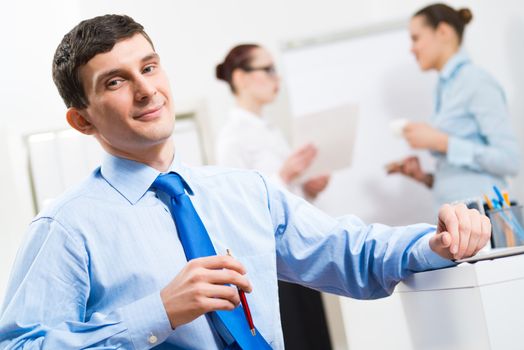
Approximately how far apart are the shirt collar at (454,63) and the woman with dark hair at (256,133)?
2.10 ft

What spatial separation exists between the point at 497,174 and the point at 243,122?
3.57 ft

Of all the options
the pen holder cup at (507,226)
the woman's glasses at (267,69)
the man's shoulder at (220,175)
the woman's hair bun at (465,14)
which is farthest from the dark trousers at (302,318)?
the man's shoulder at (220,175)

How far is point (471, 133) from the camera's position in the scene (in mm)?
3182

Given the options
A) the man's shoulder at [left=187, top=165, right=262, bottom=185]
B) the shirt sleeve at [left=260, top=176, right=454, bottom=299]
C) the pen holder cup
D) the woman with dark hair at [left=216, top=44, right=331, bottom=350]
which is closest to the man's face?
the man's shoulder at [left=187, top=165, right=262, bottom=185]

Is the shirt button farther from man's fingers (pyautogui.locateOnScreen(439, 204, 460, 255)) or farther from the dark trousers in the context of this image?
the dark trousers

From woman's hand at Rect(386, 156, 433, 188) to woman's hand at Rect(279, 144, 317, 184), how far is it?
1.21ft

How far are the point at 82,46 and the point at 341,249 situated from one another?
0.53 m

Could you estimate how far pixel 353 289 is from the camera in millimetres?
→ 1302

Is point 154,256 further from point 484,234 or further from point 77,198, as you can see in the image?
point 484,234

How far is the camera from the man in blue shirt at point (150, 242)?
107 cm

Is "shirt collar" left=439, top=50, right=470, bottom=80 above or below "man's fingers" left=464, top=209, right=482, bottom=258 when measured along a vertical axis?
above

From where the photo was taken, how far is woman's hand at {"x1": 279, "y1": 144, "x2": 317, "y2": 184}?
11.1 feet

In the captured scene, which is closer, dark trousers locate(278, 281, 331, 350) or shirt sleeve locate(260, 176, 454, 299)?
shirt sleeve locate(260, 176, 454, 299)

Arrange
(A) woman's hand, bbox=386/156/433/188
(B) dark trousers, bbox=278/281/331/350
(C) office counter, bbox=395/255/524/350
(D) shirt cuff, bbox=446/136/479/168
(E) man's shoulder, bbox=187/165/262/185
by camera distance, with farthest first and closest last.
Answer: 1. (A) woman's hand, bbox=386/156/433/188
2. (D) shirt cuff, bbox=446/136/479/168
3. (B) dark trousers, bbox=278/281/331/350
4. (E) man's shoulder, bbox=187/165/262/185
5. (C) office counter, bbox=395/255/524/350
